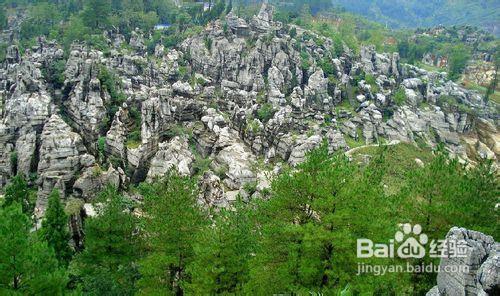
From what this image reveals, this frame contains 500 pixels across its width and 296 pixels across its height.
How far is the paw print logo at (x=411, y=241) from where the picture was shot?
91.1 ft

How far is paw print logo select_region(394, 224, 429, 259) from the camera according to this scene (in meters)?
27.8

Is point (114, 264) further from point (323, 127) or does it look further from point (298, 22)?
point (298, 22)

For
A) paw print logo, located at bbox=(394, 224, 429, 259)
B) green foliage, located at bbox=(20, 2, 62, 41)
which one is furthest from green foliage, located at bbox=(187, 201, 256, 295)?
green foliage, located at bbox=(20, 2, 62, 41)

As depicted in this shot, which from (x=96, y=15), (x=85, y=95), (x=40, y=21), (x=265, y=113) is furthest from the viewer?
(x=40, y=21)

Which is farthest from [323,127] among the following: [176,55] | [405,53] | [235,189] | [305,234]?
[405,53]

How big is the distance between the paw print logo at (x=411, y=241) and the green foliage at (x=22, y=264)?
1962 centimetres

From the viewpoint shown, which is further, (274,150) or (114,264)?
(274,150)

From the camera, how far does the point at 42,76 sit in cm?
7312

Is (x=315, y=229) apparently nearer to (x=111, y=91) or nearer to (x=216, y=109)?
(x=216, y=109)

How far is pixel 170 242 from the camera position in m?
30.5

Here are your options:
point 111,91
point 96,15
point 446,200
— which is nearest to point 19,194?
point 111,91

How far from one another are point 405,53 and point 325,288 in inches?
4851

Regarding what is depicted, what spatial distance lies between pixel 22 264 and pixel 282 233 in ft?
44.9

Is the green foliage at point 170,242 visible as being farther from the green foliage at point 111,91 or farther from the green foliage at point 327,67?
the green foliage at point 327,67
